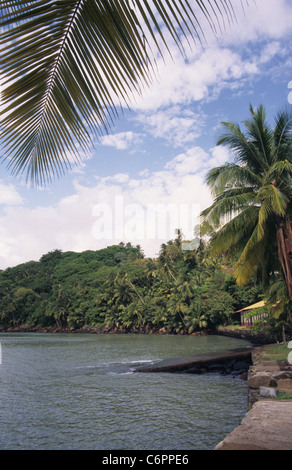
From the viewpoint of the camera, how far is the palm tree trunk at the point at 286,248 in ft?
30.7

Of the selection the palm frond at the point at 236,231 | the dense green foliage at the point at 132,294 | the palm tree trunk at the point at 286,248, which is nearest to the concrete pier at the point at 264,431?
the palm tree trunk at the point at 286,248

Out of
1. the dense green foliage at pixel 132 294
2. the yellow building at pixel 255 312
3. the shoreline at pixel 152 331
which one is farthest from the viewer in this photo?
the dense green foliage at pixel 132 294

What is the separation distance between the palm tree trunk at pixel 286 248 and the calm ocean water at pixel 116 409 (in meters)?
3.58

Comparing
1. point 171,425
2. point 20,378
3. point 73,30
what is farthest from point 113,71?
point 20,378

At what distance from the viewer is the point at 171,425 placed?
776cm

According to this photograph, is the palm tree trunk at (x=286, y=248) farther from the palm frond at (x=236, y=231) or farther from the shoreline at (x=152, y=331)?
the shoreline at (x=152, y=331)

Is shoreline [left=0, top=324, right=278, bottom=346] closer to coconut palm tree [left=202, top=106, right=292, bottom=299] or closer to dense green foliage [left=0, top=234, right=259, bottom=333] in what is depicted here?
dense green foliage [left=0, top=234, right=259, bottom=333]

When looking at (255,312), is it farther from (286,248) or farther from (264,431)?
(264,431)

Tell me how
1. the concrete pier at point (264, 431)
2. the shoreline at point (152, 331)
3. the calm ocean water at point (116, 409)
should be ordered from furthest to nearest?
the shoreline at point (152, 331), the calm ocean water at point (116, 409), the concrete pier at point (264, 431)

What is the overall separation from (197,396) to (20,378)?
775 centimetres

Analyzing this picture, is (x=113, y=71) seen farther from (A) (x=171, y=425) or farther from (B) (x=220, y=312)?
(B) (x=220, y=312)

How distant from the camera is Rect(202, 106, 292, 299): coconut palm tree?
10.5m

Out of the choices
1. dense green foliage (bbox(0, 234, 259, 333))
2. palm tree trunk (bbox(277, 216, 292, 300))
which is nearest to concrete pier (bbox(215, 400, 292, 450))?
palm tree trunk (bbox(277, 216, 292, 300))

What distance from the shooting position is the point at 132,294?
49906 millimetres
